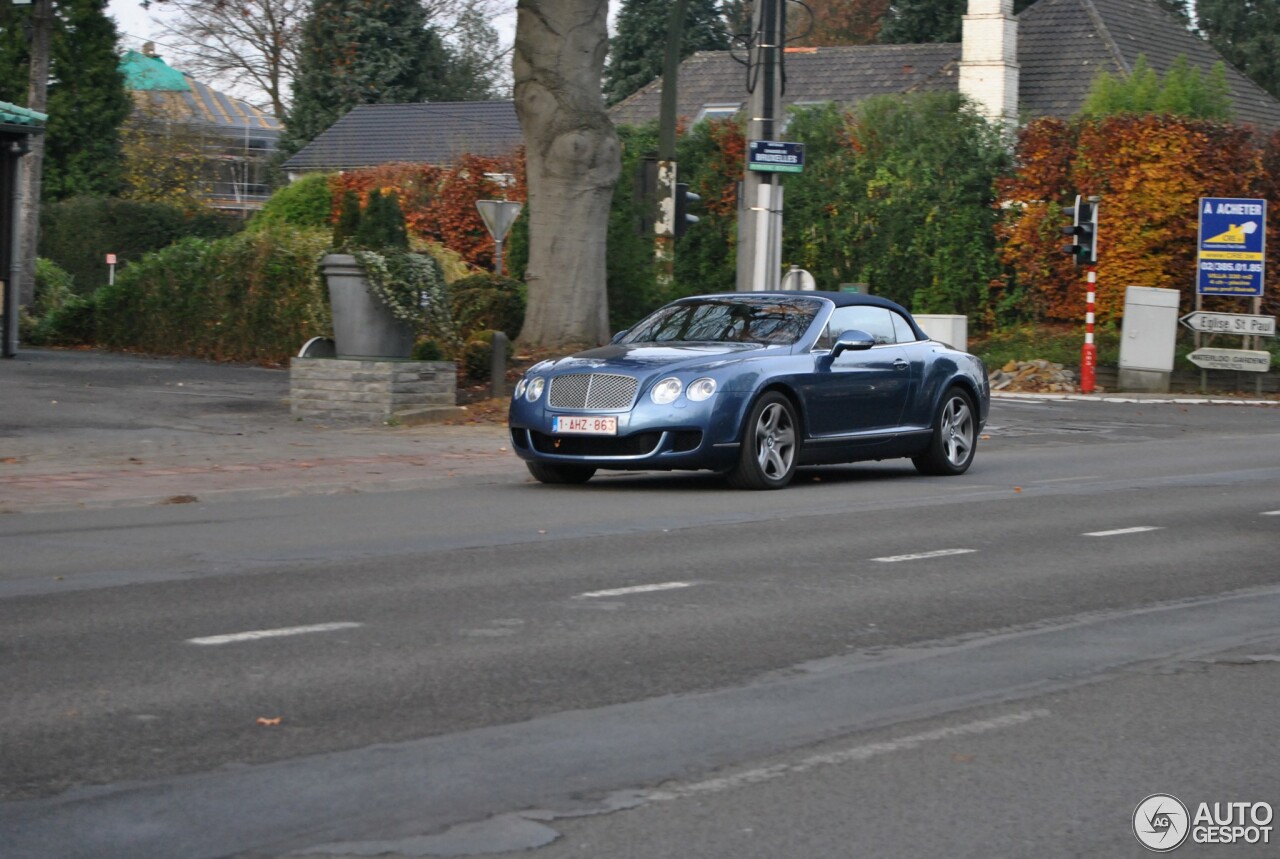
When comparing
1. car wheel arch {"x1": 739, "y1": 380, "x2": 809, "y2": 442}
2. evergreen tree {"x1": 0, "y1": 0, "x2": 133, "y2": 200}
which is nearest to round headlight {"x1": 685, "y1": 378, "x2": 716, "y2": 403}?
car wheel arch {"x1": 739, "y1": 380, "x2": 809, "y2": 442}

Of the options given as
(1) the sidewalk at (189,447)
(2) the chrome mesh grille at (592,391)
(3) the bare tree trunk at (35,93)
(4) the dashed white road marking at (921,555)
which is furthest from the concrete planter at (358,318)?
(3) the bare tree trunk at (35,93)

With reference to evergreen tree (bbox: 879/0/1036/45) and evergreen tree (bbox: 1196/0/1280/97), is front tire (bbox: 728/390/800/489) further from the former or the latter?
evergreen tree (bbox: 1196/0/1280/97)

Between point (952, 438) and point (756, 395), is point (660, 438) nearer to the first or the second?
point (756, 395)

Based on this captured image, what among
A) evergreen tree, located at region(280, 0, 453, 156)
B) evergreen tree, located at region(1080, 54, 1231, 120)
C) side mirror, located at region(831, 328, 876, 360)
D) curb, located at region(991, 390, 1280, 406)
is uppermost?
evergreen tree, located at region(280, 0, 453, 156)

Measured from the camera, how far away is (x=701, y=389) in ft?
42.9

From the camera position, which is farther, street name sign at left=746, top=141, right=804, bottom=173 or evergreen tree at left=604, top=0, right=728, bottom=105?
evergreen tree at left=604, top=0, right=728, bottom=105

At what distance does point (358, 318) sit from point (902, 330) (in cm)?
631

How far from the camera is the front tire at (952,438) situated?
1517 cm

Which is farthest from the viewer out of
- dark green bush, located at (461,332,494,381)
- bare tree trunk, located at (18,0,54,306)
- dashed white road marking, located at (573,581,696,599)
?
bare tree trunk, located at (18,0,54,306)

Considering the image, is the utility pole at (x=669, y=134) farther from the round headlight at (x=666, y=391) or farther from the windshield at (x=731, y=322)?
the round headlight at (x=666, y=391)

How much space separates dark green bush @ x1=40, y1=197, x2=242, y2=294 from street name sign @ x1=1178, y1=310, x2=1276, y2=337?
3499 centimetres
